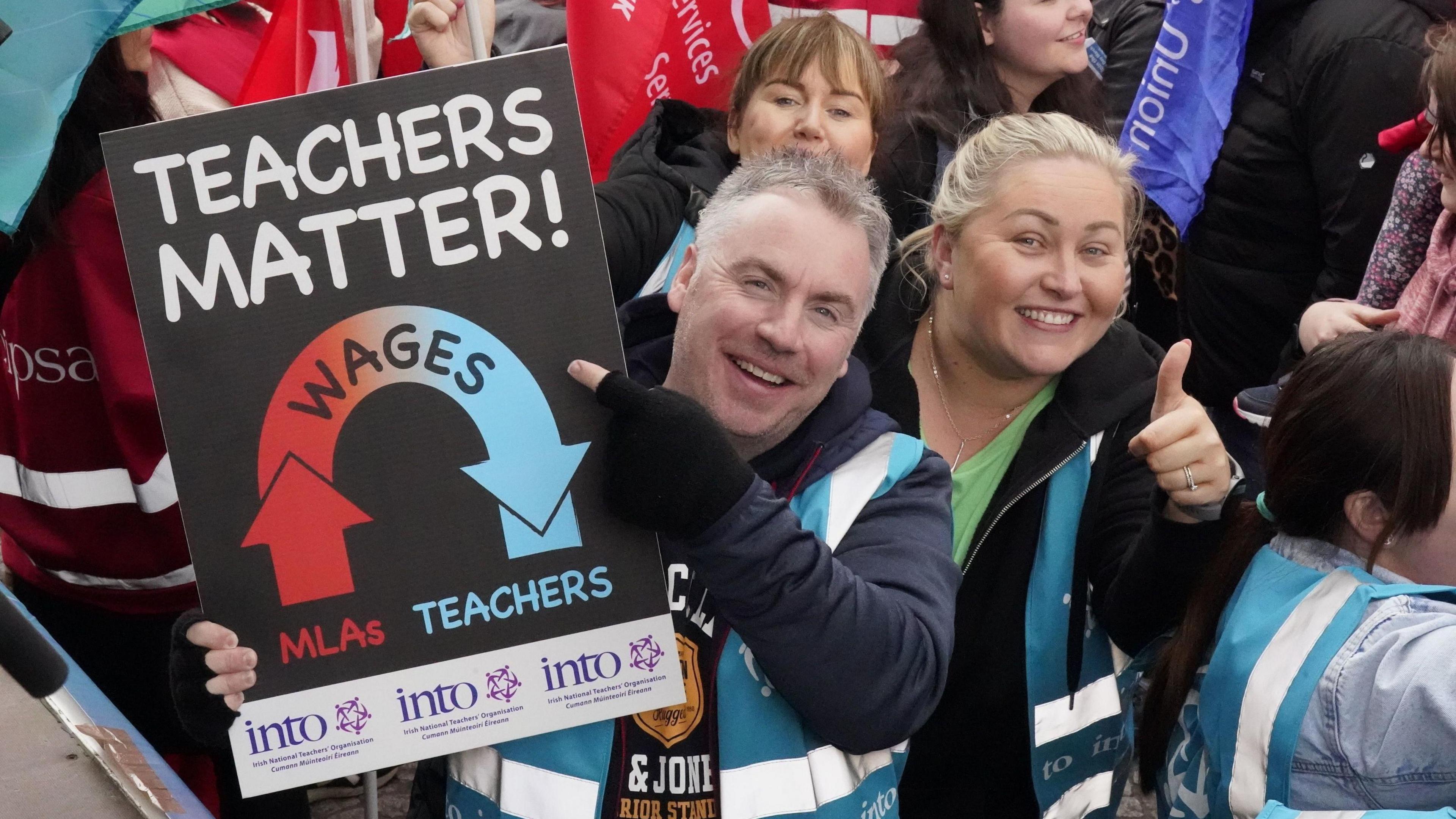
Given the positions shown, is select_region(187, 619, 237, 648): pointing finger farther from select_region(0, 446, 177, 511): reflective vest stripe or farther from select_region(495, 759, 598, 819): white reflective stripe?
select_region(0, 446, 177, 511): reflective vest stripe

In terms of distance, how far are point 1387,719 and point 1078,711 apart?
2.07ft

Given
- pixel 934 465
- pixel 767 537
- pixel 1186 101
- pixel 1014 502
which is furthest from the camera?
pixel 1186 101

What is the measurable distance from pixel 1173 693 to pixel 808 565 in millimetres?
784

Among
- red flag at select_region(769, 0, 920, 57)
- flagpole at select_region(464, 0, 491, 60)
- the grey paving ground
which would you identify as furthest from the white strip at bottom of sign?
red flag at select_region(769, 0, 920, 57)

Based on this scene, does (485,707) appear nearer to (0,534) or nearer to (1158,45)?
(0,534)

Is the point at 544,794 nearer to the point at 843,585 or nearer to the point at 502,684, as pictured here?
the point at 502,684

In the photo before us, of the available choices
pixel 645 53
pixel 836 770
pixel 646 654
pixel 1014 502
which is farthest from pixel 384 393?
pixel 645 53

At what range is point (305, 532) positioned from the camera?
5.60ft

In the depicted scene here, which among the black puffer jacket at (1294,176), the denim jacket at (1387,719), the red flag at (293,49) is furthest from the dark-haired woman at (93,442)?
the black puffer jacket at (1294,176)

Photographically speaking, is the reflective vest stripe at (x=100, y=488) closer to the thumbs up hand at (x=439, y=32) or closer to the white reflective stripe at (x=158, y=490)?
the white reflective stripe at (x=158, y=490)

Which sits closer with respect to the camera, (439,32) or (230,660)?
(230,660)

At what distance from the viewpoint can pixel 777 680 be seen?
1.74m

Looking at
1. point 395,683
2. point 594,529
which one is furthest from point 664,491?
point 395,683

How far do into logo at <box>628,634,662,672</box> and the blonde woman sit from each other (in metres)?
0.71
